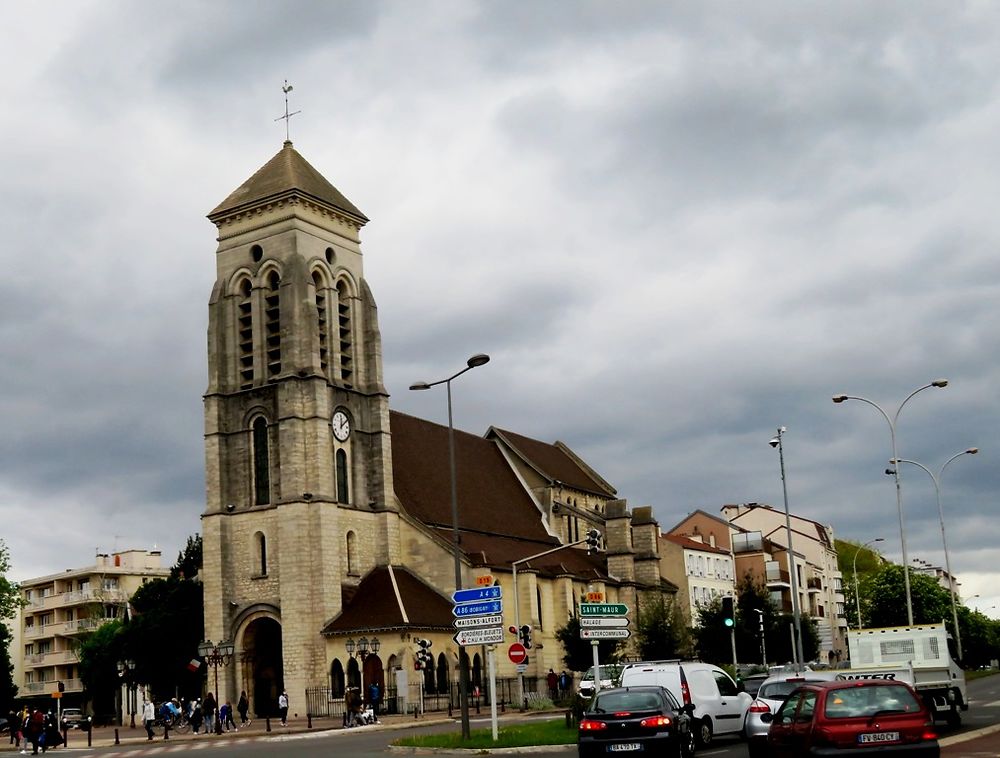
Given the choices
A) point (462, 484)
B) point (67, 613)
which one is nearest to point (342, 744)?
point (462, 484)

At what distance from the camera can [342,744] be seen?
113 ft

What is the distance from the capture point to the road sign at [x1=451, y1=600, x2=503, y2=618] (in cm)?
2920

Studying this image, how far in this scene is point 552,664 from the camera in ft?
220

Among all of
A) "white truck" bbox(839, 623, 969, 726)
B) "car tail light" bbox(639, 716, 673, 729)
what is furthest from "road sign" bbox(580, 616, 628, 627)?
"car tail light" bbox(639, 716, 673, 729)

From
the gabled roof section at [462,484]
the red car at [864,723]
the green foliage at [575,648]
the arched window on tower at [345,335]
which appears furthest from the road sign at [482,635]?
the arched window on tower at [345,335]

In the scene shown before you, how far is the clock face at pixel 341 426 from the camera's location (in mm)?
61500

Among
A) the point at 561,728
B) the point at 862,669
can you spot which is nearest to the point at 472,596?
the point at 561,728

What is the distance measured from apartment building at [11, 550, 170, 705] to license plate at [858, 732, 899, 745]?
89.3 metres

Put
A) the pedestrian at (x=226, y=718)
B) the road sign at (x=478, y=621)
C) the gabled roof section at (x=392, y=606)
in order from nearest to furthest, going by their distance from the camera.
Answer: the road sign at (x=478, y=621), the pedestrian at (x=226, y=718), the gabled roof section at (x=392, y=606)

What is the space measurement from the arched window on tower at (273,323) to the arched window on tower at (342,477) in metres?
5.08

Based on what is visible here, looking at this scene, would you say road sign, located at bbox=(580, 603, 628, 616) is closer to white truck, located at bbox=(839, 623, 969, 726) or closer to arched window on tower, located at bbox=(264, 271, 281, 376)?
white truck, located at bbox=(839, 623, 969, 726)

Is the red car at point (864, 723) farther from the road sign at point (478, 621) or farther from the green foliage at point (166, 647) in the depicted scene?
the green foliage at point (166, 647)

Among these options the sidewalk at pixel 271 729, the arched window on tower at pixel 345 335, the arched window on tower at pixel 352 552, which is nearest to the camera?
the sidewalk at pixel 271 729

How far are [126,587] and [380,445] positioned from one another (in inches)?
1882
